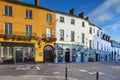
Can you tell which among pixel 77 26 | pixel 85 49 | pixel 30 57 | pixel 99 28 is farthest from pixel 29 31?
pixel 99 28

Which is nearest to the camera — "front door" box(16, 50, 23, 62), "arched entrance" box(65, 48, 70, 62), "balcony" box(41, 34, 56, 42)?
"front door" box(16, 50, 23, 62)

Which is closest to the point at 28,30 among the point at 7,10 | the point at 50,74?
the point at 7,10

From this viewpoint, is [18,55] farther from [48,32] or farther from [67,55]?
[67,55]

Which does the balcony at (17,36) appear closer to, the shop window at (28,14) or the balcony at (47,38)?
the balcony at (47,38)

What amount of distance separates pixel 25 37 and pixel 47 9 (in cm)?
715

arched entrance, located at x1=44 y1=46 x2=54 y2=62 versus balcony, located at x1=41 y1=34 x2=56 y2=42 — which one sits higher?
balcony, located at x1=41 y1=34 x2=56 y2=42

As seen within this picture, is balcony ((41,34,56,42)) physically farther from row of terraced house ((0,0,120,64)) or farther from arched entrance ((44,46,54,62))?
arched entrance ((44,46,54,62))

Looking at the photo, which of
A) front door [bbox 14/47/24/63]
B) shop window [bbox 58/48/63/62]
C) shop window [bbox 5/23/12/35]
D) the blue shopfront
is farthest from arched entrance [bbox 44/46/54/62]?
shop window [bbox 5/23/12/35]

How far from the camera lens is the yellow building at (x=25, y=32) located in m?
29.5

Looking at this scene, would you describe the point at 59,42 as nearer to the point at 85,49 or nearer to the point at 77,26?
the point at 77,26

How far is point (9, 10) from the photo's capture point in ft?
99.2

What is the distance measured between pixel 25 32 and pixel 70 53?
457 inches

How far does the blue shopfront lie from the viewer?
36875 mm

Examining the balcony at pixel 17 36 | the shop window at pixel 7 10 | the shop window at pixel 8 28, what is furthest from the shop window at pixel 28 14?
the shop window at pixel 8 28
